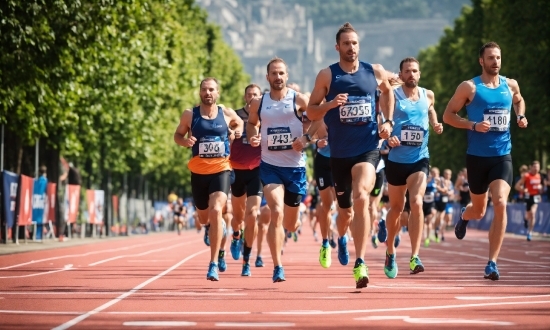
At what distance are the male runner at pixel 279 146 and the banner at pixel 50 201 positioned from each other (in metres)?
24.3

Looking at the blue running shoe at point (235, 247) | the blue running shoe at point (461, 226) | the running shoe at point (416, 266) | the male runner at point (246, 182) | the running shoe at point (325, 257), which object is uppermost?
the male runner at point (246, 182)

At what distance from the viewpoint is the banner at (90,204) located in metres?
49.3

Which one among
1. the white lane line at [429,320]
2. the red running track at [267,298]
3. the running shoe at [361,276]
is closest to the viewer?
the white lane line at [429,320]

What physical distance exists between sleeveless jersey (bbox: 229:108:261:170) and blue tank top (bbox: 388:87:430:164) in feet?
9.83

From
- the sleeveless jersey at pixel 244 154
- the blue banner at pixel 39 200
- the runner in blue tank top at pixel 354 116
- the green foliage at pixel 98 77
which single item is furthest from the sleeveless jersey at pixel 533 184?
the runner in blue tank top at pixel 354 116

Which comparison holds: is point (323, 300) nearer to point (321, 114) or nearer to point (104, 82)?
point (321, 114)

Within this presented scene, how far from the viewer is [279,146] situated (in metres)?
15.9

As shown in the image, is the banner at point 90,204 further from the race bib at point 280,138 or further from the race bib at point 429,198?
the race bib at point 280,138

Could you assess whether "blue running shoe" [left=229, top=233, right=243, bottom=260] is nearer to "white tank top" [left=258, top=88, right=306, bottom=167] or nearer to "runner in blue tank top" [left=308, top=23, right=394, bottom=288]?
"white tank top" [left=258, top=88, right=306, bottom=167]

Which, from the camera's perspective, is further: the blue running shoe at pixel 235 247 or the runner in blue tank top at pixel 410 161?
the blue running shoe at pixel 235 247

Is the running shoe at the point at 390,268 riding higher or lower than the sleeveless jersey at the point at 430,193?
lower

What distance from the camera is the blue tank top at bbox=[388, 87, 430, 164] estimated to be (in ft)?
53.7

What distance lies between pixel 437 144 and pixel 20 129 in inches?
2148

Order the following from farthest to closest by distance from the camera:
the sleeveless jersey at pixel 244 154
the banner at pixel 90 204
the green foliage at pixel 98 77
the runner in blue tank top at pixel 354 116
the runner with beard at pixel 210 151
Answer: the banner at pixel 90 204 → the green foliage at pixel 98 77 → the sleeveless jersey at pixel 244 154 → the runner with beard at pixel 210 151 → the runner in blue tank top at pixel 354 116
